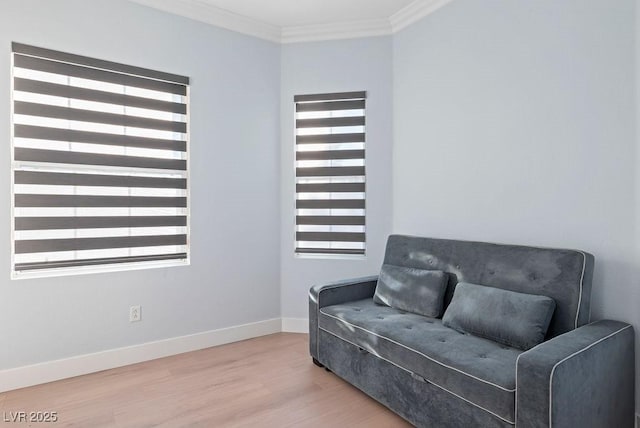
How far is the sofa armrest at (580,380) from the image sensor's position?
1493mm

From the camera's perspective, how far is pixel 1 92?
2520mm

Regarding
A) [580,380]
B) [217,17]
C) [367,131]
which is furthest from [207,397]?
[217,17]

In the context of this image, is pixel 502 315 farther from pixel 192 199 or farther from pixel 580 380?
pixel 192 199

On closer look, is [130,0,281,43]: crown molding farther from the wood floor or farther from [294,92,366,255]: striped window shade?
the wood floor

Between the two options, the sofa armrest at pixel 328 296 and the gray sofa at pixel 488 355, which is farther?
the sofa armrest at pixel 328 296

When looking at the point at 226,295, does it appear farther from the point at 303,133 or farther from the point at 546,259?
the point at 546,259

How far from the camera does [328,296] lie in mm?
2896

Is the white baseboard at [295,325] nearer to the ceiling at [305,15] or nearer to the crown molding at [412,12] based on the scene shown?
the ceiling at [305,15]

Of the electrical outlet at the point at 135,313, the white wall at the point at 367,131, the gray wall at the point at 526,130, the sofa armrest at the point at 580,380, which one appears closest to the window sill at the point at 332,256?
the white wall at the point at 367,131

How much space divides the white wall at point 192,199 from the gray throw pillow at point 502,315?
1.93 metres

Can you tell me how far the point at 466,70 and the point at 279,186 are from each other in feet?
6.29

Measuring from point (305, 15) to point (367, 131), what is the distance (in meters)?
1.17

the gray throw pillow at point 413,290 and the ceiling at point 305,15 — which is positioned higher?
the ceiling at point 305,15

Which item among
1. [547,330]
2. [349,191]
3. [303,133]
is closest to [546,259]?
[547,330]
